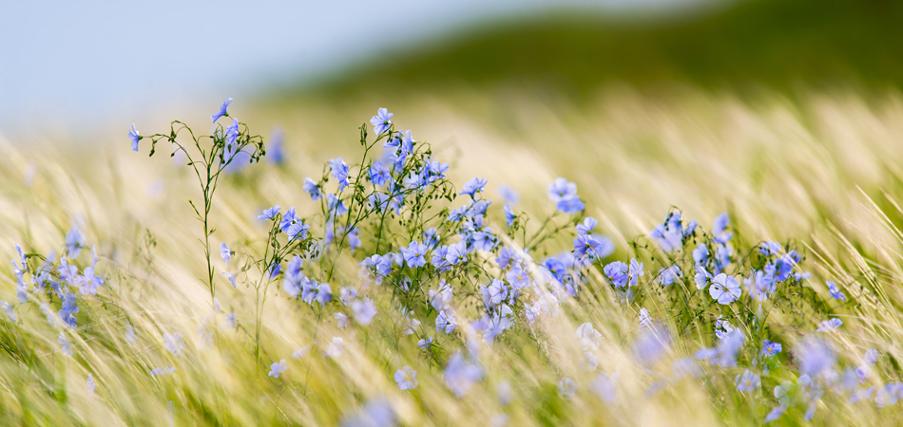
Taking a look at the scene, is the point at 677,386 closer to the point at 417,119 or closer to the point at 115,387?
the point at 115,387

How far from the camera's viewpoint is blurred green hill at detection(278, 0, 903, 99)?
9602mm

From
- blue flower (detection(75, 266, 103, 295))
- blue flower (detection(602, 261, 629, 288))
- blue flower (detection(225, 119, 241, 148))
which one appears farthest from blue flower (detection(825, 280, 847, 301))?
blue flower (detection(75, 266, 103, 295))

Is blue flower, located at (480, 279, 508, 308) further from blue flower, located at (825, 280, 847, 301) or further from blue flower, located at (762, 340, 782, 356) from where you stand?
blue flower, located at (825, 280, 847, 301)

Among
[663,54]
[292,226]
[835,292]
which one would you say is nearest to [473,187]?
[292,226]

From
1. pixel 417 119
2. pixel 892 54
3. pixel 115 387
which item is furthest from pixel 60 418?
pixel 892 54

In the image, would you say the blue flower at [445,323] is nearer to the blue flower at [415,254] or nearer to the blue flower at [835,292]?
the blue flower at [415,254]

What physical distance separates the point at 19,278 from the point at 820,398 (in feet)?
6.13

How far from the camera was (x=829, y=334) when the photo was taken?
6.51 feet

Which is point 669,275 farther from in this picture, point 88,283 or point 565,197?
point 88,283

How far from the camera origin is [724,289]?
2.00 metres

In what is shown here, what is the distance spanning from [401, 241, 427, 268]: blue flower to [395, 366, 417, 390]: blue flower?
0.28 m

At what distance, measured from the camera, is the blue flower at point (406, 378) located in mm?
1761

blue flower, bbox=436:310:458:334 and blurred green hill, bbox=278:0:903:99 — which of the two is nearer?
blue flower, bbox=436:310:458:334

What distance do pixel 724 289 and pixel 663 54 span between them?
10.6m
